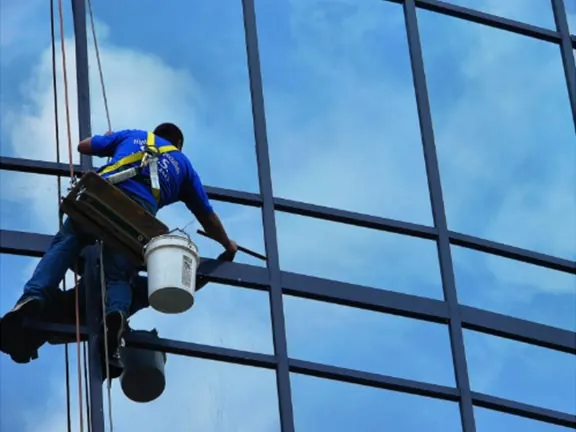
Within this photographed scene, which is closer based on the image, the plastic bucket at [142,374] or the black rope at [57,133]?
the black rope at [57,133]

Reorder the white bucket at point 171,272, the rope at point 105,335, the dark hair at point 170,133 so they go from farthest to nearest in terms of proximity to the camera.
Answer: the dark hair at point 170,133 → the rope at point 105,335 → the white bucket at point 171,272

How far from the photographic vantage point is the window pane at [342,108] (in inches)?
665

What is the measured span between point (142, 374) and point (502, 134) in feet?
13.7

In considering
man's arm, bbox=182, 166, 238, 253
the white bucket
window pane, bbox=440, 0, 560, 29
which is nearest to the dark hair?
man's arm, bbox=182, 166, 238, 253

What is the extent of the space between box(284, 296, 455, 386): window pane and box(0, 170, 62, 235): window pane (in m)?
1.83

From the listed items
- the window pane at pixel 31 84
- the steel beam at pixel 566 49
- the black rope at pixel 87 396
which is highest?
the steel beam at pixel 566 49

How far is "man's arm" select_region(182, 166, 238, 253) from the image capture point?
51.0 feet

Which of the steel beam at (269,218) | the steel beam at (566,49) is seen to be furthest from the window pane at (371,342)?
the steel beam at (566,49)

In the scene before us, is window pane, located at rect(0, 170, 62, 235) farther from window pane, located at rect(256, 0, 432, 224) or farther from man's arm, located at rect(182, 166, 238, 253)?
A: window pane, located at rect(256, 0, 432, 224)

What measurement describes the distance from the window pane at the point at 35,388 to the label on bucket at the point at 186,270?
3.65 feet

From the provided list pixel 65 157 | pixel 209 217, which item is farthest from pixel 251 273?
pixel 65 157

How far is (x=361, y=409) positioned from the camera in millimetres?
15766

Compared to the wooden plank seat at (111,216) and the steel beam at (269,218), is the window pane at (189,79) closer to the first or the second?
the steel beam at (269,218)

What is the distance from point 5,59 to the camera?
16438 mm
